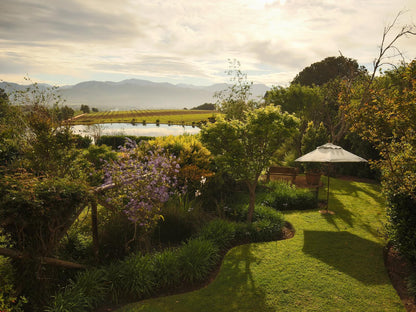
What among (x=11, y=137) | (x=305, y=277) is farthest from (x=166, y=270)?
(x=11, y=137)

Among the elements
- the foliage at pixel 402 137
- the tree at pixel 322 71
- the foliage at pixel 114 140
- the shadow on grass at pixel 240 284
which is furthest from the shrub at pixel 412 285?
the tree at pixel 322 71

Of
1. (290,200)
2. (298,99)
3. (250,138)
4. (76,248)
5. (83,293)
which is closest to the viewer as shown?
(83,293)

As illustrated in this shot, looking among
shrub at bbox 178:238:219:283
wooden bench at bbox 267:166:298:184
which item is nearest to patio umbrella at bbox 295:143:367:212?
wooden bench at bbox 267:166:298:184

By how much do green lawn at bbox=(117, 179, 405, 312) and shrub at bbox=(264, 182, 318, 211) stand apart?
148cm

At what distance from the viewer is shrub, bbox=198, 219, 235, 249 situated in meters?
7.07

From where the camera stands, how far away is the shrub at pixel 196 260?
570 centimetres

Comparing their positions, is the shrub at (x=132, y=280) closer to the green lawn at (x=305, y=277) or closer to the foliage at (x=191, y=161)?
the green lawn at (x=305, y=277)

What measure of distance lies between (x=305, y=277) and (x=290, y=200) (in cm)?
477

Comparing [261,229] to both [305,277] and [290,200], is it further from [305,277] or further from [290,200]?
[290,200]

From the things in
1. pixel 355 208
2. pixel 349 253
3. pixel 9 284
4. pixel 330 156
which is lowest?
pixel 349 253

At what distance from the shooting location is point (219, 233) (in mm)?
7254

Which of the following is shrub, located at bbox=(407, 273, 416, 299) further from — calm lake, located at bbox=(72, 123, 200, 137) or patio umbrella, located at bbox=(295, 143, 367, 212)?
calm lake, located at bbox=(72, 123, 200, 137)

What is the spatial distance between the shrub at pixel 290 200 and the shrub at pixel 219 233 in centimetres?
294

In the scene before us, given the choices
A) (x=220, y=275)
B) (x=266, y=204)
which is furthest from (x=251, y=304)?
(x=266, y=204)
